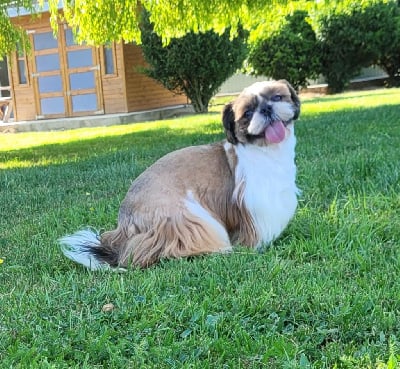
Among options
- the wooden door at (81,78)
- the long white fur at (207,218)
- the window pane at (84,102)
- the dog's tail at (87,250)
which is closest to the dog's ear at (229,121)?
the long white fur at (207,218)

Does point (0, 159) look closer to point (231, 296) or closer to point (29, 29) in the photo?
point (231, 296)

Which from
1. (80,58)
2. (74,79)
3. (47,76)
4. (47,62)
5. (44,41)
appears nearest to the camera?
(80,58)

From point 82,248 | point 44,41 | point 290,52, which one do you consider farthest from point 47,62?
point 82,248

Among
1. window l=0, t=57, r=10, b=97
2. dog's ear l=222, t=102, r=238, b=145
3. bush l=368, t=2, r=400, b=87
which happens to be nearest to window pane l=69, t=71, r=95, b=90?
window l=0, t=57, r=10, b=97

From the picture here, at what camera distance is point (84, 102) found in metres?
17.8

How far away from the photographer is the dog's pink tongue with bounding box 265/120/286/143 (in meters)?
3.50

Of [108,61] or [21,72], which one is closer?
[108,61]

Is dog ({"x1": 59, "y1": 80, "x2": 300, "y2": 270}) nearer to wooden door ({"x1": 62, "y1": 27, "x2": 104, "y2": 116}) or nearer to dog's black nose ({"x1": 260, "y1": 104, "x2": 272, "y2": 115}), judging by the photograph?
dog's black nose ({"x1": 260, "y1": 104, "x2": 272, "y2": 115})

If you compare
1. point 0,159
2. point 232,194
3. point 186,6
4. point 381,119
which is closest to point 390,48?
point 381,119

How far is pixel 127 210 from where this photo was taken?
146 inches

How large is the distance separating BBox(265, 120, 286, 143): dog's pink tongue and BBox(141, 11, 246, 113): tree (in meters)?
11.9

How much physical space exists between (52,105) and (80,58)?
1897 millimetres

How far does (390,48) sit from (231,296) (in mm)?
19616

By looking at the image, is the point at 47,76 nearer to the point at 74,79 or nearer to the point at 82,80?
the point at 74,79
